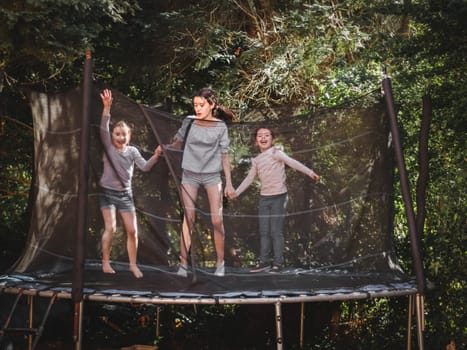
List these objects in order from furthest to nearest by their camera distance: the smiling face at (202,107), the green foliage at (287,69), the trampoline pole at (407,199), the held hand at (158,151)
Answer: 1. the green foliage at (287,69)
2. the smiling face at (202,107)
3. the held hand at (158,151)
4. the trampoline pole at (407,199)

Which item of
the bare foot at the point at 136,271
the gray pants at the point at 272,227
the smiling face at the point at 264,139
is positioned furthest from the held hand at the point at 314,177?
the bare foot at the point at 136,271

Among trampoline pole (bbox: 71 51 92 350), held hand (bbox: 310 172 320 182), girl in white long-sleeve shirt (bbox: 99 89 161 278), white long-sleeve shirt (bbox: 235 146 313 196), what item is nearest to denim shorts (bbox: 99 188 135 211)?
girl in white long-sleeve shirt (bbox: 99 89 161 278)

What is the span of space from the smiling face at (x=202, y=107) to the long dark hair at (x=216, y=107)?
31mm

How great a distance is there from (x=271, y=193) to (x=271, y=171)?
18 cm

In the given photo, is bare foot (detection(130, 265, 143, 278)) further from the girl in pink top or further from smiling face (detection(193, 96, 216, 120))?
smiling face (detection(193, 96, 216, 120))

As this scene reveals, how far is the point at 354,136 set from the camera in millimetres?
6359

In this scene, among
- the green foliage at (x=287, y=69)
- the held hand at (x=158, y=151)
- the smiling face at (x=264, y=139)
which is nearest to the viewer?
the held hand at (x=158, y=151)

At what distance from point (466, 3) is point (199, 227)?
2.75 metres

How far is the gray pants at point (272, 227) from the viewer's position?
6.16m

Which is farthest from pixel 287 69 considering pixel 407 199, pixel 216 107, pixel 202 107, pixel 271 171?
pixel 407 199

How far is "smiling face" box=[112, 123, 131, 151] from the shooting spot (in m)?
6.01

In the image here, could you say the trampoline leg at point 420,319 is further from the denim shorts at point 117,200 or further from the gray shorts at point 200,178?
the denim shorts at point 117,200

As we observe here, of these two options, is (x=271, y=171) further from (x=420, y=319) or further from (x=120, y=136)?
(x=420, y=319)

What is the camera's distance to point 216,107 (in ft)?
22.4
